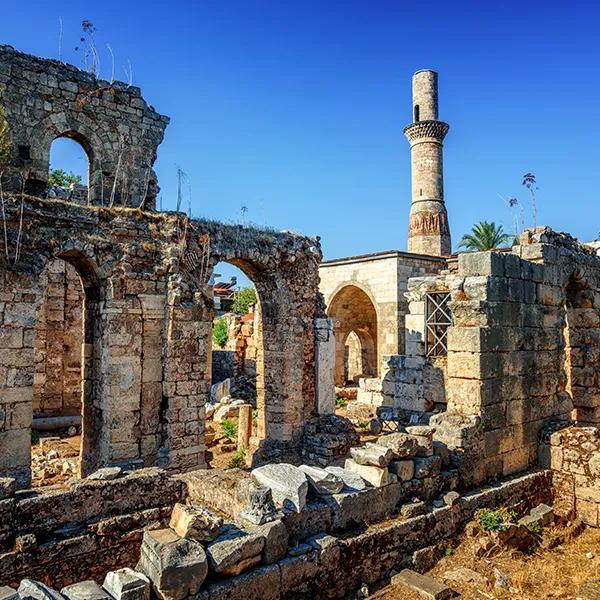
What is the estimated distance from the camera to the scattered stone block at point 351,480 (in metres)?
5.47

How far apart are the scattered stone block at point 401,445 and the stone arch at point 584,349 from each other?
17.0 feet

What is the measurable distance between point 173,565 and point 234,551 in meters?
0.55

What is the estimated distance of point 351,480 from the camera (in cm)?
559

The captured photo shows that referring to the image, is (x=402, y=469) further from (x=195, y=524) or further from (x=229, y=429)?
(x=229, y=429)

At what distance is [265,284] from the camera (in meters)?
12.3

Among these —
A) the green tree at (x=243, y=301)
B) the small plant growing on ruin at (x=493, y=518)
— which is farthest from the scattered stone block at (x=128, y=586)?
the green tree at (x=243, y=301)

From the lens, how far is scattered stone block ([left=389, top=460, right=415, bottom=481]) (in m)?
5.86

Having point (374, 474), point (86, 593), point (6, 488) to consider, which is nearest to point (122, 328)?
point (6, 488)

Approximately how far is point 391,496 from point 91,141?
1017 cm

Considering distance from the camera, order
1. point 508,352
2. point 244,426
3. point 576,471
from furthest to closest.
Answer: point 244,426
point 508,352
point 576,471

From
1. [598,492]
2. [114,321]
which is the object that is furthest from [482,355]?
[114,321]

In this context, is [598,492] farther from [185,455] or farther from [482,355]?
[185,455]

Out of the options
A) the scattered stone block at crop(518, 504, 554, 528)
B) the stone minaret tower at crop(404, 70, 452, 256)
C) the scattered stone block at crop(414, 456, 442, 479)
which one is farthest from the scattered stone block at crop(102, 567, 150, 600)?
the stone minaret tower at crop(404, 70, 452, 256)

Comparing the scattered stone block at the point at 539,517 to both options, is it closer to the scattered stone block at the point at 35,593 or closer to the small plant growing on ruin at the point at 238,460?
the scattered stone block at the point at 35,593
